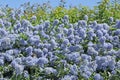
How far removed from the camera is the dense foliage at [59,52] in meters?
4.82

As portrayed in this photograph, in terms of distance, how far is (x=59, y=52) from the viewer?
17.1ft

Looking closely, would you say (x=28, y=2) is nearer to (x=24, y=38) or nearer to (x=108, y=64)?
(x=24, y=38)

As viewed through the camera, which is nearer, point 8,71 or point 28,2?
point 8,71

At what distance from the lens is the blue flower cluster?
484 cm

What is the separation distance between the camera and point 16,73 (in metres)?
4.82

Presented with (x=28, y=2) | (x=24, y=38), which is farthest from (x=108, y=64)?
(x=28, y=2)

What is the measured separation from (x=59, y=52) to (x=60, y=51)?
0.11 ft

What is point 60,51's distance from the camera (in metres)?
5.25

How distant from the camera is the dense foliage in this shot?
482cm

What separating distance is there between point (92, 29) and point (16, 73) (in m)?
1.39

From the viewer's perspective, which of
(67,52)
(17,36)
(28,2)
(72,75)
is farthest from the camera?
(28,2)

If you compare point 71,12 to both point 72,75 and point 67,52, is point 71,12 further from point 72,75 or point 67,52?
point 72,75

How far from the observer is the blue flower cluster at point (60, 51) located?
4.84 metres

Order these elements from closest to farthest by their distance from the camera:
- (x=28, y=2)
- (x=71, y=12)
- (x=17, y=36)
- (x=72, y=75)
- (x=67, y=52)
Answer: (x=72, y=75)
(x=67, y=52)
(x=17, y=36)
(x=71, y=12)
(x=28, y=2)
